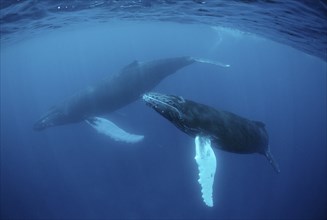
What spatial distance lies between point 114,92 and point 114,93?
54 mm

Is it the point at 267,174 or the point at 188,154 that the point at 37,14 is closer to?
the point at 188,154

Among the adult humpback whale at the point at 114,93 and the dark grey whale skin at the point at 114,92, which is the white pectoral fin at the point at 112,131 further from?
the dark grey whale skin at the point at 114,92

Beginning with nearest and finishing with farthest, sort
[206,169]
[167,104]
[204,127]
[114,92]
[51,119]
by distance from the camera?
1. [167,104]
2. [206,169]
3. [204,127]
4. [114,92]
5. [51,119]

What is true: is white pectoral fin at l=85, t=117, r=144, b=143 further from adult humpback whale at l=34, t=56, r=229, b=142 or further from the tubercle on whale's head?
the tubercle on whale's head

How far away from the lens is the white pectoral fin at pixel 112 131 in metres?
15.7

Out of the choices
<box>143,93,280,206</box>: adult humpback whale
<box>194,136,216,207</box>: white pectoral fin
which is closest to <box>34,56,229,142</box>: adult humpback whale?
<box>143,93,280,206</box>: adult humpback whale

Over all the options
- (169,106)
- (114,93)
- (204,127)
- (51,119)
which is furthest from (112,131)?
(169,106)

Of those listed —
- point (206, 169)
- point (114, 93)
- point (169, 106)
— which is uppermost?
point (169, 106)

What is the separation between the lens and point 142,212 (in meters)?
24.6

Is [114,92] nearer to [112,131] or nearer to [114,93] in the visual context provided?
[114,93]

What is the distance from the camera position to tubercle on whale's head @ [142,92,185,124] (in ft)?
23.2

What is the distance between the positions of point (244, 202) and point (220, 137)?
1963 centimetres

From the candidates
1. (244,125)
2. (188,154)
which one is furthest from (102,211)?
(244,125)

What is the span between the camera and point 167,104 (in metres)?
7.21
